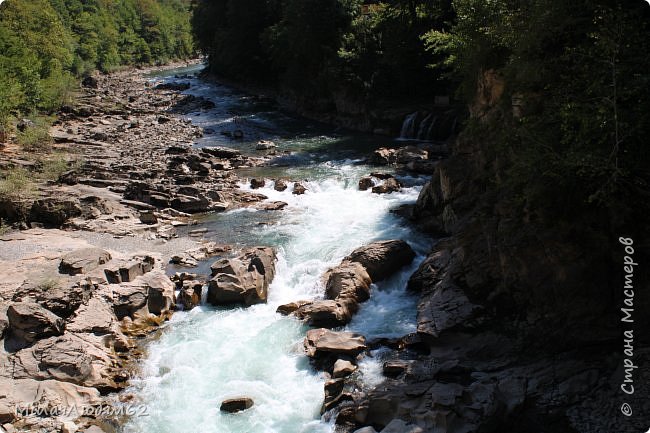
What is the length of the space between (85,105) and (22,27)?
8.62m

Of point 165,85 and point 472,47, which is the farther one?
point 165,85

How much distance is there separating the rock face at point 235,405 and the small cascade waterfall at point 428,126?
69.7 feet

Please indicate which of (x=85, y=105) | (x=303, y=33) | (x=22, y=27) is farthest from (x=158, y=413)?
(x=22, y=27)

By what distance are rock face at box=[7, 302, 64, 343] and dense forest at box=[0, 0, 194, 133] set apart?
18.0m

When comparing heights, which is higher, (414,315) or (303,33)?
(303,33)

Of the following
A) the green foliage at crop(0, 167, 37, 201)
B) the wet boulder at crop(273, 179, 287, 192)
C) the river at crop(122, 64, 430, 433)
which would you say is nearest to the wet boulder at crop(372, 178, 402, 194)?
the river at crop(122, 64, 430, 433)

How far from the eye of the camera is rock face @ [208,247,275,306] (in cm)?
1273

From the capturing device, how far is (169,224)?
17656mm

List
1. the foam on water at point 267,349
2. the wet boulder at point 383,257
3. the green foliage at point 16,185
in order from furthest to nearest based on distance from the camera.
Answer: the green foliage at point 16,185 → the wet boulder at point 383,257 → the foam on water at point 267,349

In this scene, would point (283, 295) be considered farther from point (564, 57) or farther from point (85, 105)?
point (85, 105)

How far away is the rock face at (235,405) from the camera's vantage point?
9234mm

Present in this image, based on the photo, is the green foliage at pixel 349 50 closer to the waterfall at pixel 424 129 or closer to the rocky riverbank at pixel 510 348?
the waterfall at pixel 424 129

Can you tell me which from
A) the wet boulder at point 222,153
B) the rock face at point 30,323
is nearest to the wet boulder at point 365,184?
the wet boulder at point 222,153

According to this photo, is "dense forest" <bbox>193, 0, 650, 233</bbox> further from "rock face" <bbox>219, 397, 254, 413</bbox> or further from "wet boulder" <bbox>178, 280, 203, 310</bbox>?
"wet boulder" <bbox>178, 280, 203, 310</bbox>
